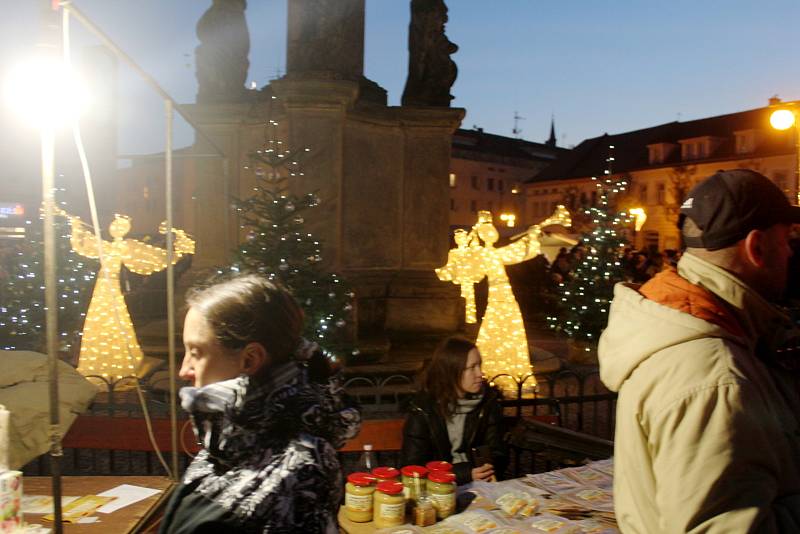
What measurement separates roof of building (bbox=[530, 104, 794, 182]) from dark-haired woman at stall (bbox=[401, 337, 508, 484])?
3691cm

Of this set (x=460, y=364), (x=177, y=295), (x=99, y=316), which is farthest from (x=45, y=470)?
(x=177, y=295)

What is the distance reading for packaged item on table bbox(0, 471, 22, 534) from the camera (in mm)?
2660

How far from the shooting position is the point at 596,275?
11445mm

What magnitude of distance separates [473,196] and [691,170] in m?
21.8

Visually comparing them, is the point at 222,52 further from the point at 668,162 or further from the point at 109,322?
the point at 668,162

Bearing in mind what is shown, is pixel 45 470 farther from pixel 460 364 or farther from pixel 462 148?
pixel 462 148

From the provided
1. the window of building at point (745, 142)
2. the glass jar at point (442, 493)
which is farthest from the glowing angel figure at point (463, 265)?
the window of building at point (745, 142)

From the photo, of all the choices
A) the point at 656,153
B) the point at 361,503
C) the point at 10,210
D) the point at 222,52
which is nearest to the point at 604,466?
the point at 361,503

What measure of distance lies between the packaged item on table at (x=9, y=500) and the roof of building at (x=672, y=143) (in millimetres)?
39296

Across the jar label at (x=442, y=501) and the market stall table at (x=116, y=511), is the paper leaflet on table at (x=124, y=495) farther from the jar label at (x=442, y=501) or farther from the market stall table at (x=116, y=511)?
the jar label at (x=442, y=501)

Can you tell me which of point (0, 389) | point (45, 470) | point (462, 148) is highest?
point (462, 148)

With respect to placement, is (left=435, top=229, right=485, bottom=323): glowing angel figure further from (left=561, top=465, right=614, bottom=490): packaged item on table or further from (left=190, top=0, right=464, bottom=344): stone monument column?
(left=561, top=465, right=614, bottom=490): packaged item on table

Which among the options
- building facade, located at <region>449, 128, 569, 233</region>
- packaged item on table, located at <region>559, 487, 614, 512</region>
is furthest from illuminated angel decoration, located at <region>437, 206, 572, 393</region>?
building facade, located at <region>449, 128, 569, 233</region>

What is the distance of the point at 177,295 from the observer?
11461mm
